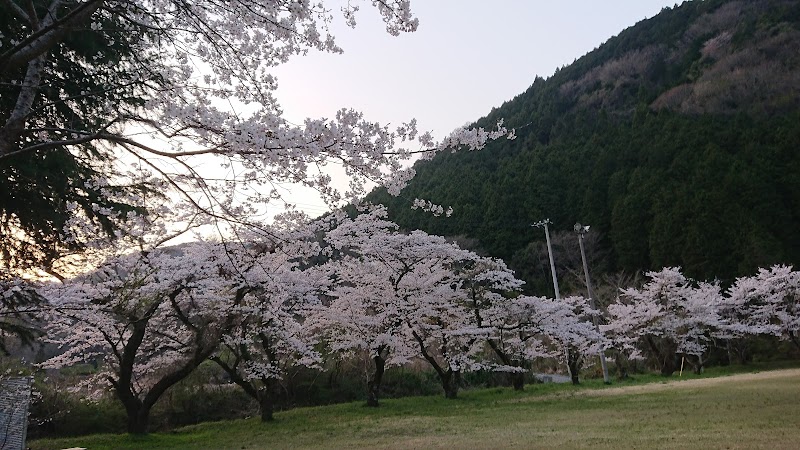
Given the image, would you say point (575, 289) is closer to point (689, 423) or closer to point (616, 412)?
point (616, 412)

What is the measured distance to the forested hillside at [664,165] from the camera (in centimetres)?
2242

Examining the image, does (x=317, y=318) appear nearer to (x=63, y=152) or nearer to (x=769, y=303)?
(x=63, y=152)

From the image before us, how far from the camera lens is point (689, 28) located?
35.0 m

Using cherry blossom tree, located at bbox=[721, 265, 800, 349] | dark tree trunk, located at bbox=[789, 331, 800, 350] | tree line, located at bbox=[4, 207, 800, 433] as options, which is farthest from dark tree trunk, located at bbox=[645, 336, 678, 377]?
dark tree trunk, located at bbox=[789, 331, 800, 350]

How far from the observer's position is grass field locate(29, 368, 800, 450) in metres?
5.45

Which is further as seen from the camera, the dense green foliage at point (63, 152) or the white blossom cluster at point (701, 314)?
the white blossom cluster at point (701, 314)

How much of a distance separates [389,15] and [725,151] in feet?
84.7

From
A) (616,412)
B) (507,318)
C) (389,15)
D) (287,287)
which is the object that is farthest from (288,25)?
(507,318)

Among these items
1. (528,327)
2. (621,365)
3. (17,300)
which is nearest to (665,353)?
(621,365)

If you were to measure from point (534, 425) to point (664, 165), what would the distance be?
22.3 meters

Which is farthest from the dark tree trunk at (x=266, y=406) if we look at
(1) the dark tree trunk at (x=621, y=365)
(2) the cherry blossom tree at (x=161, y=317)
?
(1) the dark tree trunk at (x=621, y=365)

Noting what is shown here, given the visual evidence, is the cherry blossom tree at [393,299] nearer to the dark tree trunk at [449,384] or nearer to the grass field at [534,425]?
the dark tree trunk at [449,384]

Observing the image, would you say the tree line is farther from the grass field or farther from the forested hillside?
the forested hillside

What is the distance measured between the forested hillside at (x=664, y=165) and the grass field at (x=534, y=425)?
13720 millimetres
